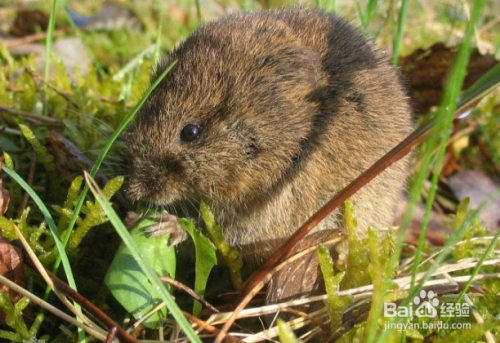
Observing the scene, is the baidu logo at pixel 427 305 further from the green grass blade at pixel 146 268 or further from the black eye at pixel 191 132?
the black eye at pixel 191 132

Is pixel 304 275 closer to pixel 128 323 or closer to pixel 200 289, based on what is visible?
pixel 200 289

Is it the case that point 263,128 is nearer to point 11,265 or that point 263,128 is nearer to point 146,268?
point 146,268

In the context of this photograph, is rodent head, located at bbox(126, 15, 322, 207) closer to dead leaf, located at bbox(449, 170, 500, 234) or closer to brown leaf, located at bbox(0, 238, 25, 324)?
brown leaf, located at bbox(0, 238, 25, 324)

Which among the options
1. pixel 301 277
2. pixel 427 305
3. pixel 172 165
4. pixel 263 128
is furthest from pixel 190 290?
pixel 427 305

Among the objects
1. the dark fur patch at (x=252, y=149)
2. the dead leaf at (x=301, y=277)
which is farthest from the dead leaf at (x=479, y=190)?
the dark fur patch at (x=252, y=149)

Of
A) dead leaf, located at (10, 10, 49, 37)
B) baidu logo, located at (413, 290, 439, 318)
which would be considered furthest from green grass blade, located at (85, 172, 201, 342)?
dead leaf, located at (10, 10, 49, 37)

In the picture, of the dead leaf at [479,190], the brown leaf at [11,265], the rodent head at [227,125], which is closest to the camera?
the brown leaf at [11,265]
